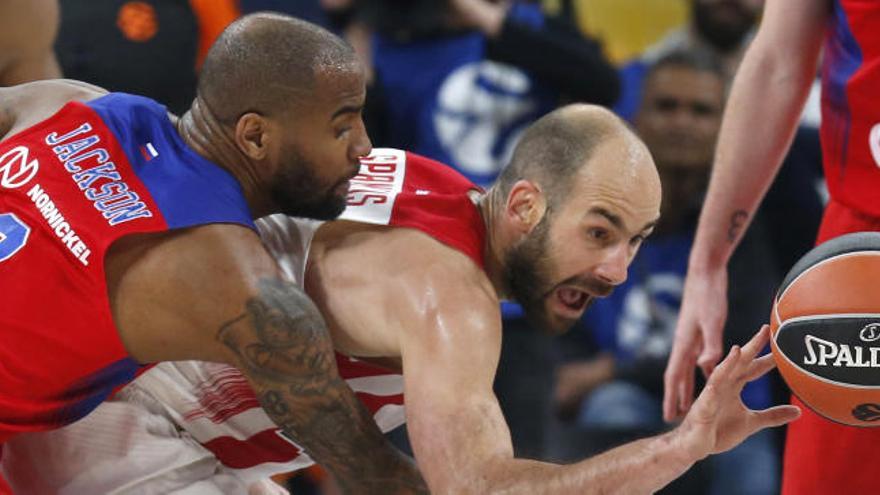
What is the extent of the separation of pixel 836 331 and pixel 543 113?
265 centimetres

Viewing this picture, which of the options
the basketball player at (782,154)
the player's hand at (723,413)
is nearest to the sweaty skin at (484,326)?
the player's hand at (723,413)

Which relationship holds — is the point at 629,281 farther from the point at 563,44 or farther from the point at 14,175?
the point at 14,175

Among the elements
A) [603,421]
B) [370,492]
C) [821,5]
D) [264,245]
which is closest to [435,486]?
[370,492]

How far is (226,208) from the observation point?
9.99 feet

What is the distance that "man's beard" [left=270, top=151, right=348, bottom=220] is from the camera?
126 inches

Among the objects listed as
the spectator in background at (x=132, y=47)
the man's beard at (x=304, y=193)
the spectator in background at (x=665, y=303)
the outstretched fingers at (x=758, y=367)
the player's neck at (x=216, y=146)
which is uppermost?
the player's neck at (x=216, y=146)

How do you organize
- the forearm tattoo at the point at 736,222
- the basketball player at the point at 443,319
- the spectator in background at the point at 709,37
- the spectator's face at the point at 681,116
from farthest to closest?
the spectator in background at the point at 709,37 < the spectator's face at the point at 681,116 < the forearm tattoo at the point at 736,222 < the basketball player at the point at 443,319

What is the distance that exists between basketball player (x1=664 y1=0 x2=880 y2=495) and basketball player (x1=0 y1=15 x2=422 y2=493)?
87 cm

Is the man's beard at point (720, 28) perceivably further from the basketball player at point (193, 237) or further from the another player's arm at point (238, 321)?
the another player's arm at point (238, 321)

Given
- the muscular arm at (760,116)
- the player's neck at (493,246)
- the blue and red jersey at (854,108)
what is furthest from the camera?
the muscular arm at (760,116)

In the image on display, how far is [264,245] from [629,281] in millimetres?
2688

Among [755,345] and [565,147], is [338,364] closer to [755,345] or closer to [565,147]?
[565,147]

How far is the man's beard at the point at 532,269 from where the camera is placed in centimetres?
335

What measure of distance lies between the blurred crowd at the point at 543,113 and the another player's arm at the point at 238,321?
2130 millimetres
